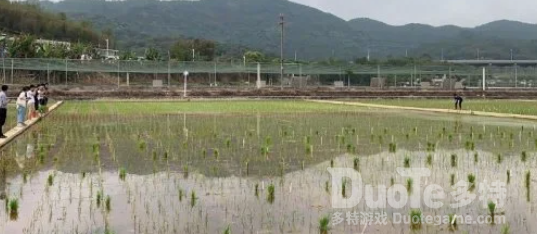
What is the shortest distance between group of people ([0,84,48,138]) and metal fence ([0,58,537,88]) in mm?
30792

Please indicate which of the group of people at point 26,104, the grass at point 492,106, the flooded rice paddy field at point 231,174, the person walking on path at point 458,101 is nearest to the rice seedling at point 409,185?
the flooded rice paddy field at point 231,174

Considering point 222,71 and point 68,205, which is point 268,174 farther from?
point 222,71

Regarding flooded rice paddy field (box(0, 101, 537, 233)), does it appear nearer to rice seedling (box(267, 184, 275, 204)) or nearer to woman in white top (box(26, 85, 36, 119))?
rice seedling (box(267, 184, 275, 204))

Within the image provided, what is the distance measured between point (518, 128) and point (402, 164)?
10063 mm

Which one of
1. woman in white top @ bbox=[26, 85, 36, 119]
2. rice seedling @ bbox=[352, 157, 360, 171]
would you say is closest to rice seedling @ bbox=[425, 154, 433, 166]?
rice seedling @ bbox=[352, 157, 360, 171]

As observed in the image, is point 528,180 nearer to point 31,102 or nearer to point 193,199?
point 193,199

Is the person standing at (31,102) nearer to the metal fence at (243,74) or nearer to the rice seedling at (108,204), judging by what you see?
the rice seedling at (108,204)

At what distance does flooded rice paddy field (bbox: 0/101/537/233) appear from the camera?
23.4ft

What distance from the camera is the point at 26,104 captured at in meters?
20.8

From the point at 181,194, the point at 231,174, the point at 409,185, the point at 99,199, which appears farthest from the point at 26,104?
the point at 409,185

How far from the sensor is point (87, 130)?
19.6 meters

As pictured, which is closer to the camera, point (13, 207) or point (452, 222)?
point (452, 222)

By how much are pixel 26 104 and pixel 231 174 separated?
505 inches

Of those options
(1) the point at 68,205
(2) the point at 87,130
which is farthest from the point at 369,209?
(2) the point at 87,130
